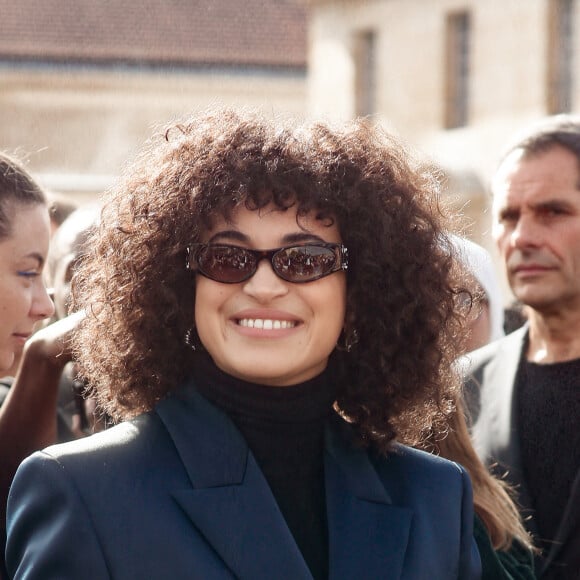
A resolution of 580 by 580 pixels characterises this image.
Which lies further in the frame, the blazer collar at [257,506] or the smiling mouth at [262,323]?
the smiling mouth at [262,323]

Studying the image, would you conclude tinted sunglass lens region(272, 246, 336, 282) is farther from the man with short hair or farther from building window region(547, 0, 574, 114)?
building window region(547, 0, 574, 114)

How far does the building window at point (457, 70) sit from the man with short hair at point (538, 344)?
24401mm

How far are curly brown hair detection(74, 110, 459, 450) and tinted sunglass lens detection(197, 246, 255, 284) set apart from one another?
3.7 inches

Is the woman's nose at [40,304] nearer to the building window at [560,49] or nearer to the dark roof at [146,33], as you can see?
the building window at [560,49]

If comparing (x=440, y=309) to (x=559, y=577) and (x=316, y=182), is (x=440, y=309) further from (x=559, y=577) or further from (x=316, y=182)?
(x=559, y=577)

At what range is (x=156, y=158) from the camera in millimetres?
4051

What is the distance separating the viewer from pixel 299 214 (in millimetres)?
3848

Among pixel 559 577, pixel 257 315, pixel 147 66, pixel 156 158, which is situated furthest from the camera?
pixel 147 66

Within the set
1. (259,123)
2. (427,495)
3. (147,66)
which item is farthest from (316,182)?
(147,66)

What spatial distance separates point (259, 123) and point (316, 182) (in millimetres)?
237

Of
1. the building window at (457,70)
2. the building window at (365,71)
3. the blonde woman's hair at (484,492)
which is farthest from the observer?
the building window at (365,71)

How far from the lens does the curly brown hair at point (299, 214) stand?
12.8ft

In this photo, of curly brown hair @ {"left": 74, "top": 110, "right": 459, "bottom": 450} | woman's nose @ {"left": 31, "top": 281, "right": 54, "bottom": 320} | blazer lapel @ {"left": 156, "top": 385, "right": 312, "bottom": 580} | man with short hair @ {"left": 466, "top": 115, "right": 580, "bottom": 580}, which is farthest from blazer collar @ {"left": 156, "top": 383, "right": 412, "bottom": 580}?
man with short hair @ {"left": 466, "top": 115, "right": 580, "bottom": 580}

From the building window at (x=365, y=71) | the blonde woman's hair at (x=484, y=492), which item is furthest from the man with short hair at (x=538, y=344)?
the building window at (x=365, y=71)
